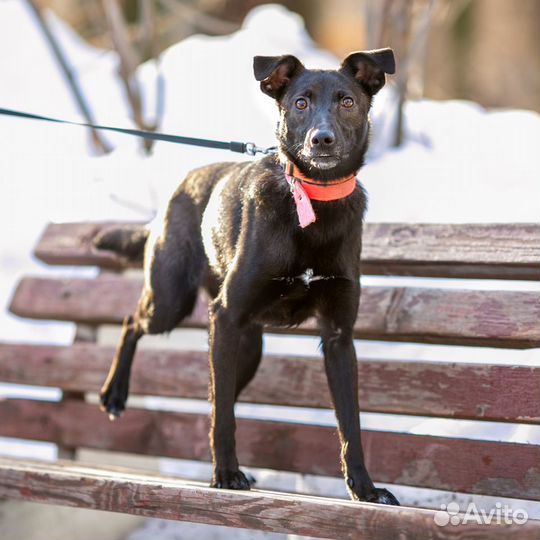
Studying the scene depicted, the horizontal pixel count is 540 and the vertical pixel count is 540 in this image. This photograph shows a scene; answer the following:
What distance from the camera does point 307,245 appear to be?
3006mm

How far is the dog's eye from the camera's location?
9.96ft

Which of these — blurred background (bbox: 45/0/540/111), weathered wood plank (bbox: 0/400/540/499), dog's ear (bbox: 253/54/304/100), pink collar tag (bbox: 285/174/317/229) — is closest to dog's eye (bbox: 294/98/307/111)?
dog's ear (bbox: 253/54/304/100)

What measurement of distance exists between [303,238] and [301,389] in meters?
0.97

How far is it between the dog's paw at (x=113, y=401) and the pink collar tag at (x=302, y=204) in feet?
4.09

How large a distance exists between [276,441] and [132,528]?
0.91 m

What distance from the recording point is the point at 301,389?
3760 millimetres

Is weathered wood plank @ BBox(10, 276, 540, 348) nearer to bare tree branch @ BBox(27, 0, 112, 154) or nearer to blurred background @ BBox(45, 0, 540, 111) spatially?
bare tree branch @ BBox(27, 0, 112, 154)

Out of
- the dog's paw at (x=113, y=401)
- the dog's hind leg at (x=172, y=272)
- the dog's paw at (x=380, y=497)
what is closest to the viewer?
the dog's paw at (x=380, y=497)

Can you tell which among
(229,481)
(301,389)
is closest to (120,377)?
(301,389)

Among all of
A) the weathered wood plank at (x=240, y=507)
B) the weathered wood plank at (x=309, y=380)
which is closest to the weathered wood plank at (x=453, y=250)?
the weathered wood plank at (x=309, y=380)

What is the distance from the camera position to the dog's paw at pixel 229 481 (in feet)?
9.53

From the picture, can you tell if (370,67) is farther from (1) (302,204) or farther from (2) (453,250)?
(2) (453,250)

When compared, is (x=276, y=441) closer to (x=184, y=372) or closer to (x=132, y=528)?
(x=184, y=372)

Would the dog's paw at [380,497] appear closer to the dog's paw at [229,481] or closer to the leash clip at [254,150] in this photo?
the dog's paw at [229,481]
